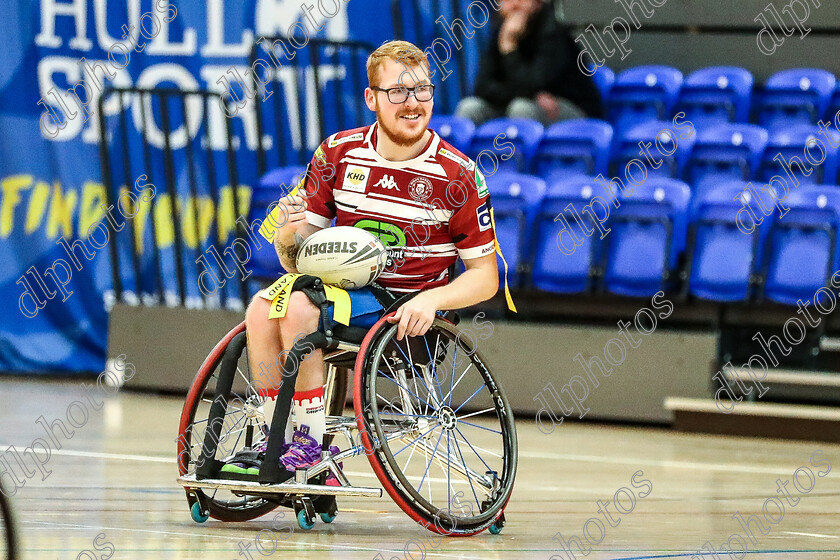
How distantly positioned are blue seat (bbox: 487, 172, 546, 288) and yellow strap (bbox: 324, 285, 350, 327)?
3.14 meters

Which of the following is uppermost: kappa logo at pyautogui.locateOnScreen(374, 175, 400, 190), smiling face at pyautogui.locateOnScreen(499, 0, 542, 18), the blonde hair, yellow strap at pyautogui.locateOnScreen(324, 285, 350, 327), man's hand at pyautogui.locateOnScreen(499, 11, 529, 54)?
smiling face at pyautogui.locateOnScreen(499, 0, 542, 18)

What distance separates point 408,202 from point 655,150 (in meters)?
3.66

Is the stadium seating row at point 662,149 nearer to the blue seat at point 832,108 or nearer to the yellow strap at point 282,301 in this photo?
the blue seat at point 832,108

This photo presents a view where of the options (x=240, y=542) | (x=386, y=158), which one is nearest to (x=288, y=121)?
(x=386, y=158)

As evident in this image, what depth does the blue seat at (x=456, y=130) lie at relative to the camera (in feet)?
21.4

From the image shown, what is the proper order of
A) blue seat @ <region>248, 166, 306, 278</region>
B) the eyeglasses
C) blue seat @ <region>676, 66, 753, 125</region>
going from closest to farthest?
the eyeglasses → blue seat @ <region>248, 166, 306, 278</region> → blue seat @ <region>676, 66, 753, 125</region>

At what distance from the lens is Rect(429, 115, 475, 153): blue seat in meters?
6.54

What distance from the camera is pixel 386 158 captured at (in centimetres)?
305

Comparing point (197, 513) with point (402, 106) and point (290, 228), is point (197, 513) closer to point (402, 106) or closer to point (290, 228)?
point (290, 228)

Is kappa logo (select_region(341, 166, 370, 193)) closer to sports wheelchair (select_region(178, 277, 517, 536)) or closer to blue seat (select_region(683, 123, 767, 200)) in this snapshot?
sports wheelchair (select_region(178, 277, 517, 536))

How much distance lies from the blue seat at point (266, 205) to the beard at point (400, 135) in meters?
3.38

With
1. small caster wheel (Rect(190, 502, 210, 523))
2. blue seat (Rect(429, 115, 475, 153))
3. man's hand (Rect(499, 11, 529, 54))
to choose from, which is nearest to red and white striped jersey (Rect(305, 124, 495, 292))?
small caster wheel (Rect(190, 502, 210, 523))

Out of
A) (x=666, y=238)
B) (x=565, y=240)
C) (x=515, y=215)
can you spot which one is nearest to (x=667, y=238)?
(x=666, y=238)

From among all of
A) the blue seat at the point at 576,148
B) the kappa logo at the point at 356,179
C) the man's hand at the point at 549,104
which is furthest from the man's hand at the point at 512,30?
the kappa logo at the point at 356,179
